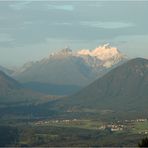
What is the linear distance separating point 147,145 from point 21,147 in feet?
454

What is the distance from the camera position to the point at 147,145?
63.5m

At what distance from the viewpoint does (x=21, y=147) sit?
19875cm

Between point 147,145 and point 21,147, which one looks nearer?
point 147,145
